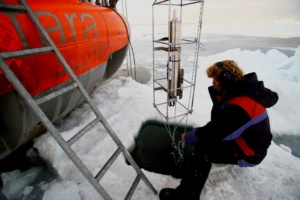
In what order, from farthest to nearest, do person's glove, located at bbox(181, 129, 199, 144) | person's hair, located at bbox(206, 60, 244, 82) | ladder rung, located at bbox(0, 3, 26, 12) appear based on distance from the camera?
1. person's glove, located at bbox(181, 129, 199, 144)
2. person's hair, located at bbox(206, 60, 244, 82)
3. ladder rung, located at bbox(0, 3, 26, 12)

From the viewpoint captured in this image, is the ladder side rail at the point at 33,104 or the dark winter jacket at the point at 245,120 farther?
the dark winter jacket at the point at 245,120

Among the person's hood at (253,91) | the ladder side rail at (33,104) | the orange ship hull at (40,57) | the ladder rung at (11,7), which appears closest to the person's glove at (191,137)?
the person's hood at (253,91)

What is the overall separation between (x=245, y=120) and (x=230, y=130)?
0.49ft

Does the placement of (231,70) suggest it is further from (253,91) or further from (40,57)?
(40,57)

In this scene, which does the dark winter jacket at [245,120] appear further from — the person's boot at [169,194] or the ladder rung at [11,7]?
the ladder rung at [11,7]

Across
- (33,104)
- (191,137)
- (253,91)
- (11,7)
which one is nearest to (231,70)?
(253,91)

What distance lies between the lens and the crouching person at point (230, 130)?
166 cm

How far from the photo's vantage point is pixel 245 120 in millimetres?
1646

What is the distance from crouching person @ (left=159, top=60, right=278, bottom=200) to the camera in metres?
1.66

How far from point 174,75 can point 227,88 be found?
1228mm

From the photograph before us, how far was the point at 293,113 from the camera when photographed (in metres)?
4.02

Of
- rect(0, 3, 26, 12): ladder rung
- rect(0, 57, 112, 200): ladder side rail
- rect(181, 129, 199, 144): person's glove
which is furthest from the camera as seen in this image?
rect(181, 129, 199, 144): person's glove

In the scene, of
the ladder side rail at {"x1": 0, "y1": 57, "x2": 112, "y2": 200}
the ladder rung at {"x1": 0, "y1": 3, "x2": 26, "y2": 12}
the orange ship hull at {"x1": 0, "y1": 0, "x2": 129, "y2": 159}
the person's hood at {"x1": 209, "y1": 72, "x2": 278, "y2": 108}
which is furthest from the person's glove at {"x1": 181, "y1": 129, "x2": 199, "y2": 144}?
the ladder rung at {"x1": 0, "y1": 3, "x2": 26, "y2": 12}

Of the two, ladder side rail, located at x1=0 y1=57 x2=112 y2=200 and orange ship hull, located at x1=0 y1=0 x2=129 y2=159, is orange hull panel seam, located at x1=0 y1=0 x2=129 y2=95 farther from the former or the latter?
ladder side rail, located at x1=0 y1=57 x2=112 y2=200
